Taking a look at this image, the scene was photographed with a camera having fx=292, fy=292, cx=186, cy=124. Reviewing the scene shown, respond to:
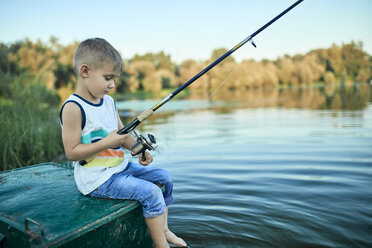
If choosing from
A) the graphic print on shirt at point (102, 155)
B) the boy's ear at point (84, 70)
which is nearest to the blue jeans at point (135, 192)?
the graphic print on shirt at point (102, 155)

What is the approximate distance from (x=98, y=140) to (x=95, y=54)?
62 centimetres

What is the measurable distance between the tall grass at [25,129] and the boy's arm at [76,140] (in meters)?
2.93

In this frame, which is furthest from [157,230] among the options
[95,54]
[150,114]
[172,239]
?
[95,54]

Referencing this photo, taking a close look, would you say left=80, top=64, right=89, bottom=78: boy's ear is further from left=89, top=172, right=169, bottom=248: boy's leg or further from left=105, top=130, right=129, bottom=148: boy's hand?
left=89, top=172, right=169, bottom=248: boy's leg

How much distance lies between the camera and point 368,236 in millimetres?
2660

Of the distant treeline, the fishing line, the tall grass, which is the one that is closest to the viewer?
the fishing line

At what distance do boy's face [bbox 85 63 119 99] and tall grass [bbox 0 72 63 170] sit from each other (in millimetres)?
2988

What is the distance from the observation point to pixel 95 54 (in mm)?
2029

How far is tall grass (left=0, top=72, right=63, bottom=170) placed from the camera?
4.71 metres

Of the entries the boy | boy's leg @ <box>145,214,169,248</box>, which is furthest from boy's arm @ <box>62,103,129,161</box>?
boy's leg @ <box>145,214,169,248</box>

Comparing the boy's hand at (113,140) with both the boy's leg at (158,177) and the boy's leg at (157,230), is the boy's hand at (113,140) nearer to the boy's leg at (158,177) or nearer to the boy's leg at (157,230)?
the boy's leg at (158,177)

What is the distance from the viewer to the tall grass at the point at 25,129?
15.4 ft

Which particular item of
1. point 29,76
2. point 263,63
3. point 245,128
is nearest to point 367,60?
point 263,63

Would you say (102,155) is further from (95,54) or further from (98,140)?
(95,54)
